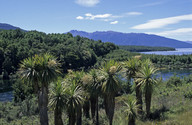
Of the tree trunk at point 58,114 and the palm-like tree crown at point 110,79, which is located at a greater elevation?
the palm-like tree crown at point 110,79

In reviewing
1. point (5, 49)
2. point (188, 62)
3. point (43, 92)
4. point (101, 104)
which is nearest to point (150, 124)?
point (43, 92)

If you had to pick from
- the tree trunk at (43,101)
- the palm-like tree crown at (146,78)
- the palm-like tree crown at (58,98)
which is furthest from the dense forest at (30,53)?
the palm-like tree crown at (146,78)

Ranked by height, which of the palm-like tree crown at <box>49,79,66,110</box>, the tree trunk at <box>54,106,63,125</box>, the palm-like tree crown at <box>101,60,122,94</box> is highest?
the palm-like tree crown at <box>101,60,122,94</box>

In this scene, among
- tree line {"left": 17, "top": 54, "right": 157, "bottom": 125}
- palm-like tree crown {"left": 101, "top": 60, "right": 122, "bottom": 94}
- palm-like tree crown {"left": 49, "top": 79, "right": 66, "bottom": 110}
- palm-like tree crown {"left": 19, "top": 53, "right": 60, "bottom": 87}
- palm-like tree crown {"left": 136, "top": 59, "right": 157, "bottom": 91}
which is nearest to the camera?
palm-like tree crown {"left": 49, "top": 79, "right": 66, "bottom": 110}

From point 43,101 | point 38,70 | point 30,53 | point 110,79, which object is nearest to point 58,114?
point 43,101

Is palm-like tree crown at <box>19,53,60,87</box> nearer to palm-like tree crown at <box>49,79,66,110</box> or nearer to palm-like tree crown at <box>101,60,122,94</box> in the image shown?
palm-like tree crown at <box>49,79,66,110</box>

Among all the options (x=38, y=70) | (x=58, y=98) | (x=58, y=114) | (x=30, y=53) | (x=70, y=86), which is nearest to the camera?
(x=58, y=98)

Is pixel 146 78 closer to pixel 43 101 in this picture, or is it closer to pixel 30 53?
pixel 43 101

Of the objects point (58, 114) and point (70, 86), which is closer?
point (58, 114)

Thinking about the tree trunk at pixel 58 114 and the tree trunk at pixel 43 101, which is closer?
the tree trunk at pixel 58 114

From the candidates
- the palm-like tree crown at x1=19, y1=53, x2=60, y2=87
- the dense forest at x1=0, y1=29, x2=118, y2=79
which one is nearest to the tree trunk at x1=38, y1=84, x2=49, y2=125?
the palm-like tree crown at x1=19, y1=53, x2=60, y2=87

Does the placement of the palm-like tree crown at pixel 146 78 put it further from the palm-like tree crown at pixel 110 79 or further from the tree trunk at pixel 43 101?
the tree trunk at pixel 43 101

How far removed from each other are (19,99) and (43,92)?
23284 mm

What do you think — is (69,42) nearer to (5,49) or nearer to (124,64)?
(5,49)
